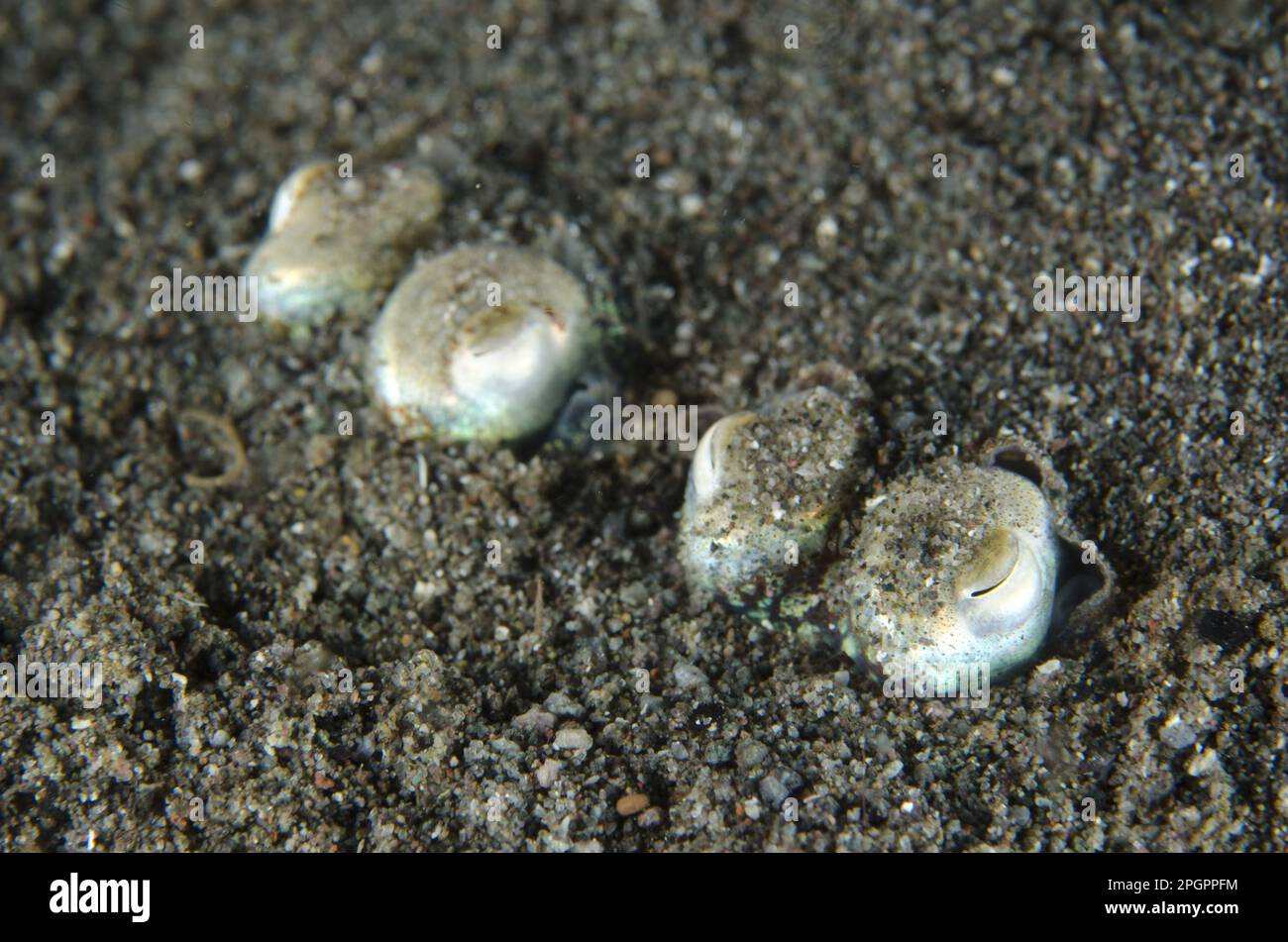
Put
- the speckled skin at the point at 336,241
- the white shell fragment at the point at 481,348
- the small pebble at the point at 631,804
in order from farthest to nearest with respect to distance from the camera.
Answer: the speckled skin at the point at 336,241, the white shell fragment at the point at 481,348, the small pebble at the point at 631,804

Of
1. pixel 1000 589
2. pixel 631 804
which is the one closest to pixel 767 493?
pixel 1000 589

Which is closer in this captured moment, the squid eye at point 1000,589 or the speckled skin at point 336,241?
the squid eye at point 1000,589

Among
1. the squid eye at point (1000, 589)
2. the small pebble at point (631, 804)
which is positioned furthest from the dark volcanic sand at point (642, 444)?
the squid eye at point (1000, 589)

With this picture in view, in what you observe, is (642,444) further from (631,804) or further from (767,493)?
(631,804)

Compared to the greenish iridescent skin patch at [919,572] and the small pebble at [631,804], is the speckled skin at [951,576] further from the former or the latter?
the small pebble at [631,804]
